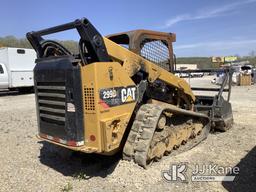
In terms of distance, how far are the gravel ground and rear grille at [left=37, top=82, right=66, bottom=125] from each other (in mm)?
964

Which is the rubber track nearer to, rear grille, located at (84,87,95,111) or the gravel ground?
the gravel ground

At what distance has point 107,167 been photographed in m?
5.47

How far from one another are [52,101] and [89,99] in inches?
33.0

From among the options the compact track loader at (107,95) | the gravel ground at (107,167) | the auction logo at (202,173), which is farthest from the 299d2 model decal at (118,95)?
the auction logo at (202,173)

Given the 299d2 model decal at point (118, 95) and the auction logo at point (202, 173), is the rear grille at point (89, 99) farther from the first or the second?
the auction logo at point (202, 173)

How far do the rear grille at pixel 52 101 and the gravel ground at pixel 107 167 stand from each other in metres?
0.96

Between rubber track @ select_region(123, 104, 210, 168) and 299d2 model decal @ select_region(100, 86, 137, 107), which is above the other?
299d2 model decal @ select_region(100, 86, 137, 107)

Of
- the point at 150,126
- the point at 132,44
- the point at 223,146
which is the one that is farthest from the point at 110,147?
the point at 223,146

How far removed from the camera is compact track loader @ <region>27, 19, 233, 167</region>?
4602 millimetres

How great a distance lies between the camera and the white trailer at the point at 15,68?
20062 mm

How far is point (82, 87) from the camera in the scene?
15.2 ft

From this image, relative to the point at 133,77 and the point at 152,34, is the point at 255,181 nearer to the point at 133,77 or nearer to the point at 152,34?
the point at 133,77

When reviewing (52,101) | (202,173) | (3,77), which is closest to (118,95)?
(52,101)

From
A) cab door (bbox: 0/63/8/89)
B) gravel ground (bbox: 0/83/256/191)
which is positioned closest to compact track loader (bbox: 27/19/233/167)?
gravel ground (bbox: 0/83/256/191)
